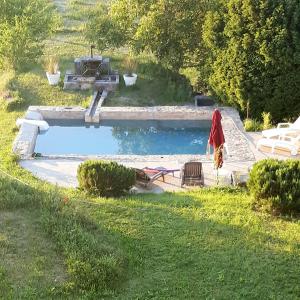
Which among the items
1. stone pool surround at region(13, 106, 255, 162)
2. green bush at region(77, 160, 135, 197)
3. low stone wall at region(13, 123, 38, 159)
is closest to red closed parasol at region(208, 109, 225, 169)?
green bush at region(77, 160, 135, 197)

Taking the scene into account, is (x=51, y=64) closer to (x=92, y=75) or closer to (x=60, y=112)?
(x=92, y=75)

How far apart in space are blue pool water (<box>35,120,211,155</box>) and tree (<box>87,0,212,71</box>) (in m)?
2.55

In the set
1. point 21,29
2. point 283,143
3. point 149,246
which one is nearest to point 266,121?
point 283,143

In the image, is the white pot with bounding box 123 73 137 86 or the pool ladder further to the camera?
the white pot with bounding box 123 73 137 86

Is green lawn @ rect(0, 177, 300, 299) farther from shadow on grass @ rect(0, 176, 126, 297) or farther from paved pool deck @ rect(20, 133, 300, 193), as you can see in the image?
paved pool deck @ rect(20, 133, 300, 193)

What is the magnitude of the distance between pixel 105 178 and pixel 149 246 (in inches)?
108

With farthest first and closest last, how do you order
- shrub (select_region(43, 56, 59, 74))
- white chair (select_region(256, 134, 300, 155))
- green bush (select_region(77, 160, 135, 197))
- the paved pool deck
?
shrub (select_region(43, 56, 59, 74))
white chair (select_region(256, 134, 300, 155))
the paved pool deck
green bush (select_region(77, 160, 135, 197))

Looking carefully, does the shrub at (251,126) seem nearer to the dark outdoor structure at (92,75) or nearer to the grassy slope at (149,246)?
the grassy slope at (149,246)

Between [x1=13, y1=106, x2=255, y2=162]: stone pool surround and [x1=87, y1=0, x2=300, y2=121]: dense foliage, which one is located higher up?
[x1=87, y1=0, x2=300, y2=121]: dense foliage

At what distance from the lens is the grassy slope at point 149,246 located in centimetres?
922

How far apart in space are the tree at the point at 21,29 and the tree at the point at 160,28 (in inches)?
90.9

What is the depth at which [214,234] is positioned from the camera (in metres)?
10.9

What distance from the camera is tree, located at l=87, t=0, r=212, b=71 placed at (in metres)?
19.1

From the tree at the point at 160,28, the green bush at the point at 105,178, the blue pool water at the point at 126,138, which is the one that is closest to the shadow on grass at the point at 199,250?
the green bush at the point at 105,178
